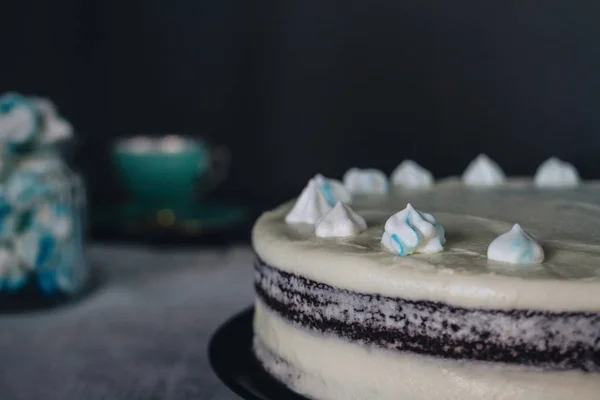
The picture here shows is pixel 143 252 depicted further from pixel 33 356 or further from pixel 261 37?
pixel 261 37

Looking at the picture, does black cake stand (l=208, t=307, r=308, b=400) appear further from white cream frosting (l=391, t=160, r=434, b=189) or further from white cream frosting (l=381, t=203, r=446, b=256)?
white cream frosting (l=391, t=160, r=434, b=189)

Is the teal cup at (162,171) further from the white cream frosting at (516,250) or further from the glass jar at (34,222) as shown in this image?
the white cream frosting at (516,250)

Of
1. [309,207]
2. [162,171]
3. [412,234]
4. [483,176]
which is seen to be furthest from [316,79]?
[412,234]

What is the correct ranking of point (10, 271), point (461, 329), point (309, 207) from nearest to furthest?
point (461, 329) < point (309, 207) < point (10, 271)

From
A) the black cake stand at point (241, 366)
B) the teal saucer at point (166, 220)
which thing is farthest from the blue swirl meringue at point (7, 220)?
the teal saucer at point (166, 220)

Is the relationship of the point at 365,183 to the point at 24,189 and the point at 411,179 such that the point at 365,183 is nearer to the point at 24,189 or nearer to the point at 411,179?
the point at 411,179

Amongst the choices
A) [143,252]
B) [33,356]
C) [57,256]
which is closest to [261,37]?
[143,252]
